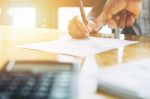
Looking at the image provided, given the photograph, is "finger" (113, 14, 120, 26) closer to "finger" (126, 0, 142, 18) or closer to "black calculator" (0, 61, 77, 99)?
"finger" (126, 0, 142, 18)

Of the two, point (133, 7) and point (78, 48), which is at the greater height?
point (133, 7)

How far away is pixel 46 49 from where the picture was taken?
778mm

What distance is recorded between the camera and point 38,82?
1.30ft

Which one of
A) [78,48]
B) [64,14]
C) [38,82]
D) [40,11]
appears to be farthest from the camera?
[40,11]

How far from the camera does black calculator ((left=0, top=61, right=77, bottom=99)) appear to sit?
36 centimetres

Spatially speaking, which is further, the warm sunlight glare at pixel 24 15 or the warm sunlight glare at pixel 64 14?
the warm sunlight glare at pixel 24 15

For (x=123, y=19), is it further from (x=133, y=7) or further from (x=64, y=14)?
(x=64, y=14)

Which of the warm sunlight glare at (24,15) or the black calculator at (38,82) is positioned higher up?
the warm sunlight glare at (24,15)

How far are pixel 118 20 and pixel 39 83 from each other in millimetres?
806

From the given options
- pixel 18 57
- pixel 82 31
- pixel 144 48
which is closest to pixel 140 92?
pixel 18 57

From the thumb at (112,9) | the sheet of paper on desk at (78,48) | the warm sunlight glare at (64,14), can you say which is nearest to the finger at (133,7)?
the thumb at (112,9)

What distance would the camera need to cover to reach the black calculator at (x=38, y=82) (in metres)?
0.36

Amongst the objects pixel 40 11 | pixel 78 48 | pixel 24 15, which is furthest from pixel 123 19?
pixel 24 15

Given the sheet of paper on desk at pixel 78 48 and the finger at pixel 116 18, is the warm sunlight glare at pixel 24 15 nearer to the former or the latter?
the finger at pixel 116 18
